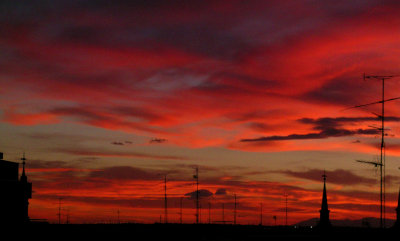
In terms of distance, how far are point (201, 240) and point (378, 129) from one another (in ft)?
339

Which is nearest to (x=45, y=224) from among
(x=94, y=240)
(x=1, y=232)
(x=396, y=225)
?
(x=94, y=240)

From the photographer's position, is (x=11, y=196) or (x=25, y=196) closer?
(x=11, y=196)

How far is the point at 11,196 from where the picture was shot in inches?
6417

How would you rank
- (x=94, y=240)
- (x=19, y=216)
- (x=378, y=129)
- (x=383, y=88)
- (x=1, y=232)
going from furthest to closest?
1. (x=94, y=240)
2. (x=19, y=216)
3. (x=1, y=232)
4. (x=378, y=129)
5. (x=383, y=88)

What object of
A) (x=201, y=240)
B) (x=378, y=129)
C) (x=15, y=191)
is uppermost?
(x=378, y=129)

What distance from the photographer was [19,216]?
168 metres

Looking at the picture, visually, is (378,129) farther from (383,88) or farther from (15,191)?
(15,191)

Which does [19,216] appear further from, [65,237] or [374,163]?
[374,163]

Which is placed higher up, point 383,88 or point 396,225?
point 383,88

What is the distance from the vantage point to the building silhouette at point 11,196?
15952 cm

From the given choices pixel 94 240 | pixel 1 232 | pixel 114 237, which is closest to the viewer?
pixel 1 232

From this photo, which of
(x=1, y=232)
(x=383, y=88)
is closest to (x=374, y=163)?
(x=383, y=88)

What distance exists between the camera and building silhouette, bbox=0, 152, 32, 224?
159525 millimetres

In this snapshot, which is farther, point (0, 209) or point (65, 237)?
point (65, 237)
